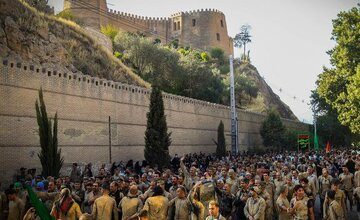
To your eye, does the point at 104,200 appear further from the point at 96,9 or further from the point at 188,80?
the point at 96,9

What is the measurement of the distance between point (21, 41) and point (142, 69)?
1916cm

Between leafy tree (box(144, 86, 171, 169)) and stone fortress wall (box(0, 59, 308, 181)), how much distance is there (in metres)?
2.04

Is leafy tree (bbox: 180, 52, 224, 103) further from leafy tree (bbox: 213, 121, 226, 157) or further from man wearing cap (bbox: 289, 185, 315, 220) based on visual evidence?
man wearing cap (bbox: 289, 185, 315, 220)

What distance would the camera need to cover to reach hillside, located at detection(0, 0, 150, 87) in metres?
24.9

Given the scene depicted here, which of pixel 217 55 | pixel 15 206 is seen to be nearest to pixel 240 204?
pixel 15 206

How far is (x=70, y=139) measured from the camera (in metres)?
20.2

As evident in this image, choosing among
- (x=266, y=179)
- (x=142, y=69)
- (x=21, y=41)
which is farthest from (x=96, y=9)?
(x=266, y=179)

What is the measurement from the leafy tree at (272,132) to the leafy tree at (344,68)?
944 cm

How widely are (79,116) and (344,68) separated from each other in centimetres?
1896

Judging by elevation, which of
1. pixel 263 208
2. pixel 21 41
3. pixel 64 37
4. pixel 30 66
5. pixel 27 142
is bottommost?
pixel 263 208

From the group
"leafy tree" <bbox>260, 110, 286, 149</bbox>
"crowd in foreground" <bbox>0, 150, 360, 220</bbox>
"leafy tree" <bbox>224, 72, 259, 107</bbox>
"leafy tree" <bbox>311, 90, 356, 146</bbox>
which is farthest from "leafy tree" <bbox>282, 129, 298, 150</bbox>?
"crowd in foreground" <bbox>0, 150, 360, 220</bbox>

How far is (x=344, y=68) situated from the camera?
3091cm

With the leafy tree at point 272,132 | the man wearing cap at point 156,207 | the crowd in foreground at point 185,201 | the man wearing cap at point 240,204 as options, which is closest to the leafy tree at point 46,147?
the crowd in foreground at point 185,201

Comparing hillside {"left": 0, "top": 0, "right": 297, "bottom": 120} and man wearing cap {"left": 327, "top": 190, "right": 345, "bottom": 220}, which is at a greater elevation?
hillside {"left": 0, "top": 0, "right": 297, "bottom": 120}
